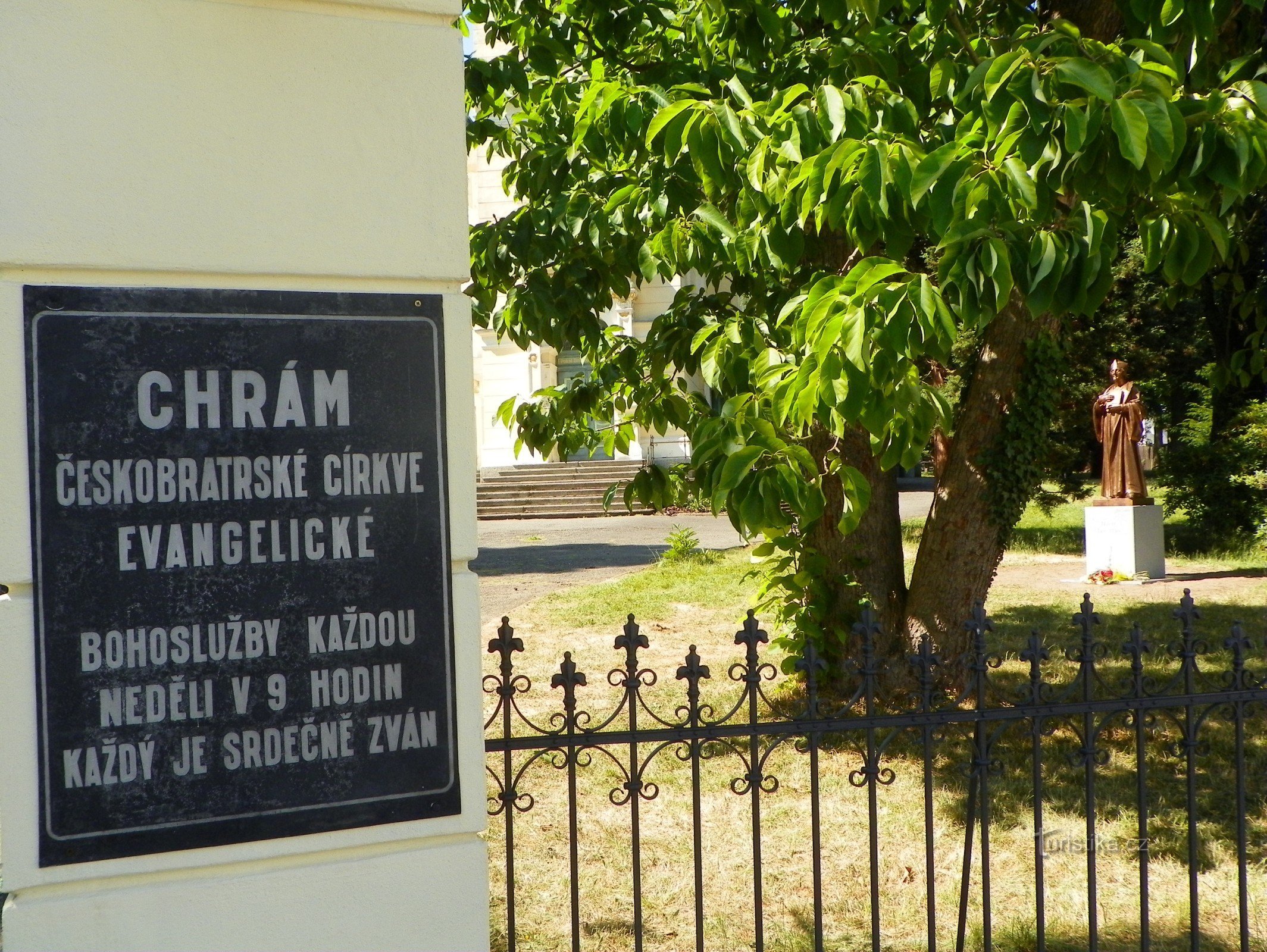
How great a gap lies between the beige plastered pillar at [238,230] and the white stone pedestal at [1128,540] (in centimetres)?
1234

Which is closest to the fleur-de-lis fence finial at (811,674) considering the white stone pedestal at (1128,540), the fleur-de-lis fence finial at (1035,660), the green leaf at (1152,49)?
the fleur-de-lis fence finial at (1035,660)

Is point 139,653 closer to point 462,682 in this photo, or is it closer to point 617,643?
point 462,682

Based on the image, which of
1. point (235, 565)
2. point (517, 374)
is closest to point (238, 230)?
point (235, 565)

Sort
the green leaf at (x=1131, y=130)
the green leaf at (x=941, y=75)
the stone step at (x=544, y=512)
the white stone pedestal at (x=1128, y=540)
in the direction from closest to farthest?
1. the green leaf at (x=1131, y=130)
2. the green leaf at (x=941, y=75)
3. the white stone pedestal at (x=1128, y=540)
4. the stone step at (x=544, y=512)

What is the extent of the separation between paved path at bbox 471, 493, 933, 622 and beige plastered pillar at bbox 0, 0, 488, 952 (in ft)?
25.8

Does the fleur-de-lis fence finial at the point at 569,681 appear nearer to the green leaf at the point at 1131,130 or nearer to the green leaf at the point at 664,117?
the green leaf at the point at 664,117

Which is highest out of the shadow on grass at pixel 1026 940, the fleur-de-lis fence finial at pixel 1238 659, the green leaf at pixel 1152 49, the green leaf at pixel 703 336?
the green leaf at pixel 1152 49

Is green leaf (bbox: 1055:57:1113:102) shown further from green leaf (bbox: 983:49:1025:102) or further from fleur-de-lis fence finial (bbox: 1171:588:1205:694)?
fleur-de-lis fence finial (bbox: 1171:588:1205:694)

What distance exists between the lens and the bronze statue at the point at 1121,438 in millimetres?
13352

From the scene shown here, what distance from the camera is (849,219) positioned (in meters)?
3.10

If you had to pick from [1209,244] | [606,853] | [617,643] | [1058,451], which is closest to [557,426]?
[606,853]

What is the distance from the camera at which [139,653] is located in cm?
203

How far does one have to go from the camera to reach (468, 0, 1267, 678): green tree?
110 inches

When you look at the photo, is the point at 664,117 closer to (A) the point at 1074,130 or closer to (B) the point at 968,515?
(A) the point at 1074,130
